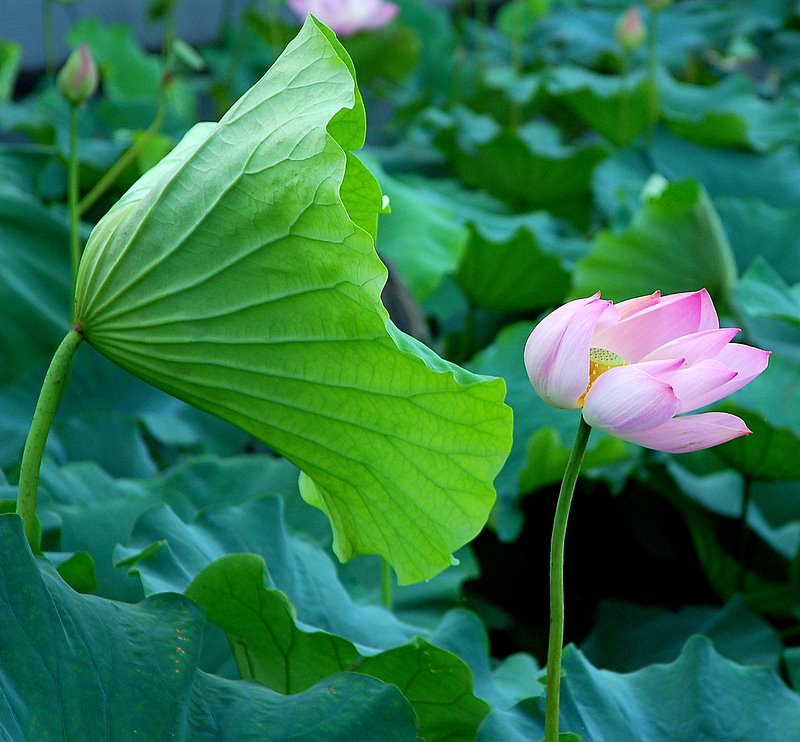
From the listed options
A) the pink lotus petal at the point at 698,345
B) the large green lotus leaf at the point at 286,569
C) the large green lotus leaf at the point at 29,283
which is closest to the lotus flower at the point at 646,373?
the pink lotus petal at the point at 698,345

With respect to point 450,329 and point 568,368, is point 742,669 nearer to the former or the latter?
point 568,368

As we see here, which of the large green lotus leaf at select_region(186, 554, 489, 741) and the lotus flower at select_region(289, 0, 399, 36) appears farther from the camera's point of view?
the lotus flower at select_region(289, 0, 399, 36)

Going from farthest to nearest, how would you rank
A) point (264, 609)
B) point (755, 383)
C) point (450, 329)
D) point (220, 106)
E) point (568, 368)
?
point (220, 106)
point (450, 329)
point (755, 383)
point (264, 609)
point (568, 368)

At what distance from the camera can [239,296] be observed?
1.99ft

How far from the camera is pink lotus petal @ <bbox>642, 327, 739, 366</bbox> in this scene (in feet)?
1.81

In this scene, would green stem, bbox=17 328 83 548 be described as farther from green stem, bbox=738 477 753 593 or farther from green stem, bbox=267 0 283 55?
green stem, bbox=267 0 283 55

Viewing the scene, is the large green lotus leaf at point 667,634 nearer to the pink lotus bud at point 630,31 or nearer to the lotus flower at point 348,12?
the pink lotus bud at point 630,31

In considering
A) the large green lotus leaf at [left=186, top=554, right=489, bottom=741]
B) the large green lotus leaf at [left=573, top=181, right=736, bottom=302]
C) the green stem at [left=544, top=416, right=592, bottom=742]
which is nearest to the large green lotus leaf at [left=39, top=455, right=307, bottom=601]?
the large green lotus leaf at [left=186, top=554, right=489, bottom=741]

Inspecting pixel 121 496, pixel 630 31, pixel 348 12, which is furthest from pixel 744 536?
pixel 348 12

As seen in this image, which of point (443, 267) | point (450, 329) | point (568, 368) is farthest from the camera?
point (450, 329)

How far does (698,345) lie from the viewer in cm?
55

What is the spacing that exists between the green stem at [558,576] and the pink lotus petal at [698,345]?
0.06 m

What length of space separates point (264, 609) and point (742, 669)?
0.35 metres

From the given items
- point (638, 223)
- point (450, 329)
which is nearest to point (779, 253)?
point (638, 223)
